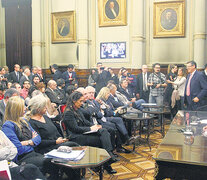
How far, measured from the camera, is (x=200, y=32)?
901cm

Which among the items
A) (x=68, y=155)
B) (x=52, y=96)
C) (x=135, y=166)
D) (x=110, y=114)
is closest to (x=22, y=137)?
(x=68, y=155)

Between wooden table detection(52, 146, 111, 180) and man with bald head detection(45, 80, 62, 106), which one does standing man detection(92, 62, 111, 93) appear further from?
wooden table detection(52, 146, 111, 180)

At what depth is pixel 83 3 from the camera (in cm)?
1012

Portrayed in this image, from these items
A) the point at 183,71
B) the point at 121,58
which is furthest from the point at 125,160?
the point at 121,58

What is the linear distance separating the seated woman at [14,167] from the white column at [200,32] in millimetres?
7714

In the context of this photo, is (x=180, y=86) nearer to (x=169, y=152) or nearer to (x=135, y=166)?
(x=135, y=166)

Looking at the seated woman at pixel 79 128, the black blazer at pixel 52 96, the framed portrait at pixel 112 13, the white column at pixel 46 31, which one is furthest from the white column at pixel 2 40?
the seated woman at pixel 79 128

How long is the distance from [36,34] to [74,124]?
26.5ft

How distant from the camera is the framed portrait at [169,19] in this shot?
30.7 feet

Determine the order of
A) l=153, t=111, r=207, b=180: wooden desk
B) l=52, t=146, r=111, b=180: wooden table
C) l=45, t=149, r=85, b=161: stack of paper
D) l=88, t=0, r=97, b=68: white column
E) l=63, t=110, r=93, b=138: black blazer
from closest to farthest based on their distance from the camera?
l=153, t=111, r=207, b=180: wooden desk → l=52, t=146, r=111, b=180: wooden table → l=45, t=149, r=85, b=161: stack of paper → l=63, t=110, r=93, b=138: black blazer → l=88, t=0, r=97, b=68: white column

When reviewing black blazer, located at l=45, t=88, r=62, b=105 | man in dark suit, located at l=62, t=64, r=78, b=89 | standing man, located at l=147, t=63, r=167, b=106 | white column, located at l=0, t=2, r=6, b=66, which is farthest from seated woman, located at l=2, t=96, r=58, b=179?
white column, located at l=0, t=2, r=6, b=66

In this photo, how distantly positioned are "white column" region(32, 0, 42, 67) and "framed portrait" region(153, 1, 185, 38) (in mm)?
4704

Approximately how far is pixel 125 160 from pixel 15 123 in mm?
2319

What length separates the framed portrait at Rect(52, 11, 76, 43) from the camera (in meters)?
10.5
